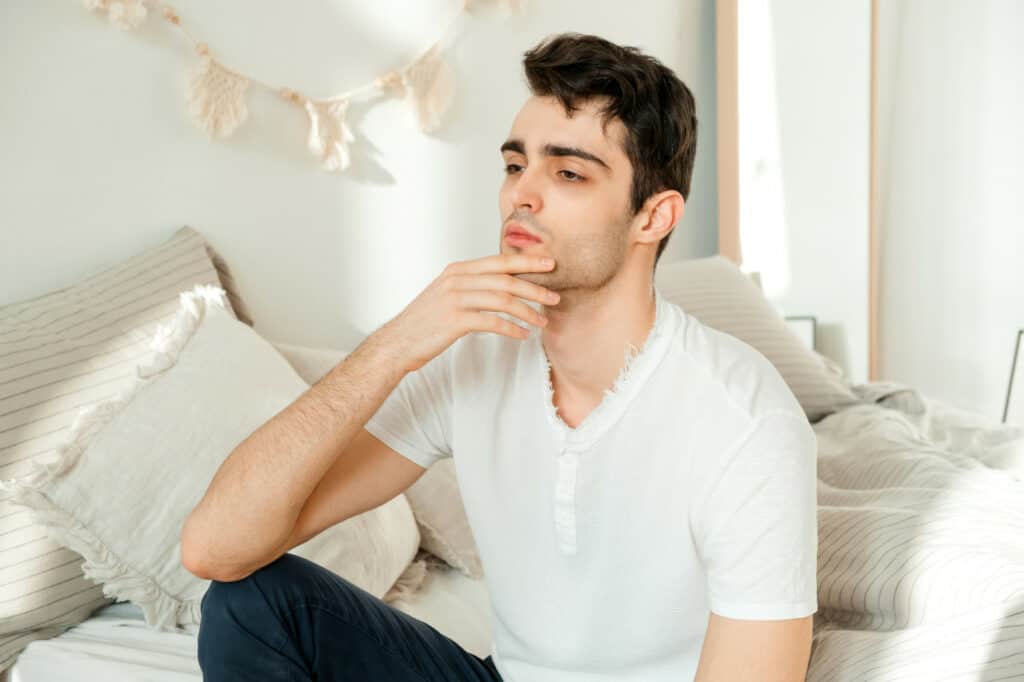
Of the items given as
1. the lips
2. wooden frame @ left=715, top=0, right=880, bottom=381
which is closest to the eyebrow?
the lips

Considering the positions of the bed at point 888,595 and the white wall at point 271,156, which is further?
the white wall at point 271,156

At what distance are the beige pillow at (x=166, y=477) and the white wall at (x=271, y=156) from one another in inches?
13.8

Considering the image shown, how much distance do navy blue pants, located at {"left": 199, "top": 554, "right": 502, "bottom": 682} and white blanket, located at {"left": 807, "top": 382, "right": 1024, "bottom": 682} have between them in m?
0.49

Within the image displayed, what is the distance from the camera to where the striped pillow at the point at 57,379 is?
1.57 meters

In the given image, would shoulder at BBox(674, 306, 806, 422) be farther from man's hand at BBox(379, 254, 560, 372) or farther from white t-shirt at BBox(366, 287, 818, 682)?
man's hand at BBox(379, 254, 560, 372)

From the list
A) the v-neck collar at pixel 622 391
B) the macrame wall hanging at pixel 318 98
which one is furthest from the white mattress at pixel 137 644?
the macrame wall hanging at pixel 318 98

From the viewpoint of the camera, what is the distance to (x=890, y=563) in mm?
1408

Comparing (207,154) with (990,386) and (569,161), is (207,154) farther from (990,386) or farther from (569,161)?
(990,386)

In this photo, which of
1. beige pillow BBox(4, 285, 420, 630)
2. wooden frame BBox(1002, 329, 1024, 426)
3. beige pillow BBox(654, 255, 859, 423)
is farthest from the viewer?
wooden frame BBox(1002, 329, 1024, 426)

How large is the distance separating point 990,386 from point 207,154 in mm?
3078

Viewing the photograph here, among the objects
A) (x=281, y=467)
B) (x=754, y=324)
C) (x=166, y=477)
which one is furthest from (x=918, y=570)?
(x=754, y=324)

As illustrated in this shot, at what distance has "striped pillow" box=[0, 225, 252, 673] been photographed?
1565 mm

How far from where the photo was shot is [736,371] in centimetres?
132

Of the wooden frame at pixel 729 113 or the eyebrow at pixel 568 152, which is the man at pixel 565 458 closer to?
the eyebrow at pixel 568 152
